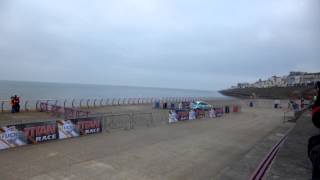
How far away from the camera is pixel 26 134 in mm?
15758

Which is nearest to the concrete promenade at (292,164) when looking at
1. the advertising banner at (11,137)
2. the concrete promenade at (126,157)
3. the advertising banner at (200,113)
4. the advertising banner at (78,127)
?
the concrete promenade at (126,157)

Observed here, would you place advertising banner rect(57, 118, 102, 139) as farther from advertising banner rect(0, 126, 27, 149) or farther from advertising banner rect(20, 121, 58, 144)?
advertising banner rect(0, 126, 27, 149)

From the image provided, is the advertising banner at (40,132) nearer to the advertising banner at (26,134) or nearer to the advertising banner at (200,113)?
the advertising banner at (26,134)

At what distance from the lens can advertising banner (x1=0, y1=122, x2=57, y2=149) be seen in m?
14.8

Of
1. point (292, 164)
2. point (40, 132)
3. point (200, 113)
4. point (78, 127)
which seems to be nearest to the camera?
point (292, 164)

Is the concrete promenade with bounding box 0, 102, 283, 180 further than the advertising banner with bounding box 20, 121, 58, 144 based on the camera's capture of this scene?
No

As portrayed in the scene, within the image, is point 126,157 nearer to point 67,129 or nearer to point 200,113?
point 67,129

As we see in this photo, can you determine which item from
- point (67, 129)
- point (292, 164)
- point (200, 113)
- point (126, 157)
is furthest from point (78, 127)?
point (200, 113)

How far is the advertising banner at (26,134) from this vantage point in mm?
14829

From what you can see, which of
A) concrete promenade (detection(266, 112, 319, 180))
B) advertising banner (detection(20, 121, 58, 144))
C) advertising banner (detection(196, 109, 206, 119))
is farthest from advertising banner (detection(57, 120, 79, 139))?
advertising banner (detection(196, 109, 206, 119))

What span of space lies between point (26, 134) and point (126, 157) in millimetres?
5459

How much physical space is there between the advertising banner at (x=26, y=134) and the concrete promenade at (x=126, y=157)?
0.57 m

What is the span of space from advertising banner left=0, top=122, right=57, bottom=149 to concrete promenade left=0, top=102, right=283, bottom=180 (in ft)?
1.87

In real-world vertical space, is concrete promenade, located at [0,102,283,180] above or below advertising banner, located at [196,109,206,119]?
below
